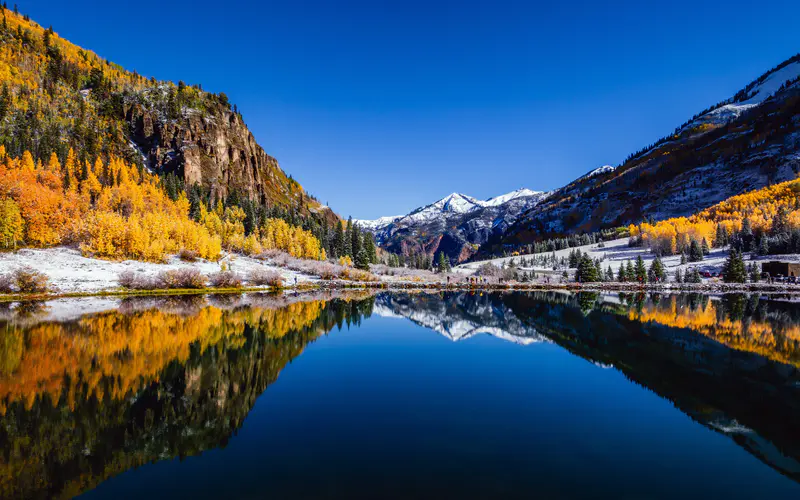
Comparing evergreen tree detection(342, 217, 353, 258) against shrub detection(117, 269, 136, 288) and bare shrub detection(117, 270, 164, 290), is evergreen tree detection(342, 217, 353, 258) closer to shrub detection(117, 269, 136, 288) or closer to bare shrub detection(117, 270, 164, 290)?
bare shrub detection(117, 270, 164, 290)

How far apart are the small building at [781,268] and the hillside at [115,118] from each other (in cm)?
12689

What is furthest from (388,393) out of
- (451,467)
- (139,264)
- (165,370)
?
(139,264)

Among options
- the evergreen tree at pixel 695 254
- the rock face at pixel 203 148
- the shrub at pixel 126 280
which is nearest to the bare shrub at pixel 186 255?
the shrub at pixel 126 280

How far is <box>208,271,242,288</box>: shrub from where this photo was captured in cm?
6012

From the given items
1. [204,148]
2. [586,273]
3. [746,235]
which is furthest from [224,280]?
[746,235]

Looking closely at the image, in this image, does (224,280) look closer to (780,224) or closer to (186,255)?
(186,255)

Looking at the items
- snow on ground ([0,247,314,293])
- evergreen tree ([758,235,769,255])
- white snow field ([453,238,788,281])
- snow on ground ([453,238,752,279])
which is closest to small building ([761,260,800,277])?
white snow field ([453,238,788,281])

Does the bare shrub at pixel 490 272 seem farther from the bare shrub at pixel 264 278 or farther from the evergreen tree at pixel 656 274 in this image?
the bare shrub at pixel 264 278

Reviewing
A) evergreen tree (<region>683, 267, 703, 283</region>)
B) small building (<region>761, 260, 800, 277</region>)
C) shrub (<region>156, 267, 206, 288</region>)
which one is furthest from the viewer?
small building (<region>761, 260, 800, 277</region>)

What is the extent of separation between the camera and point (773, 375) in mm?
16578

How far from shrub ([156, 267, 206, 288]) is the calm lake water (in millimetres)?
29760

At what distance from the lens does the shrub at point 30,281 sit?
4353cm

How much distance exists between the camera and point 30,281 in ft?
144

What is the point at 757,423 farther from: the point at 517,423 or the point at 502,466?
the point at 502,466
